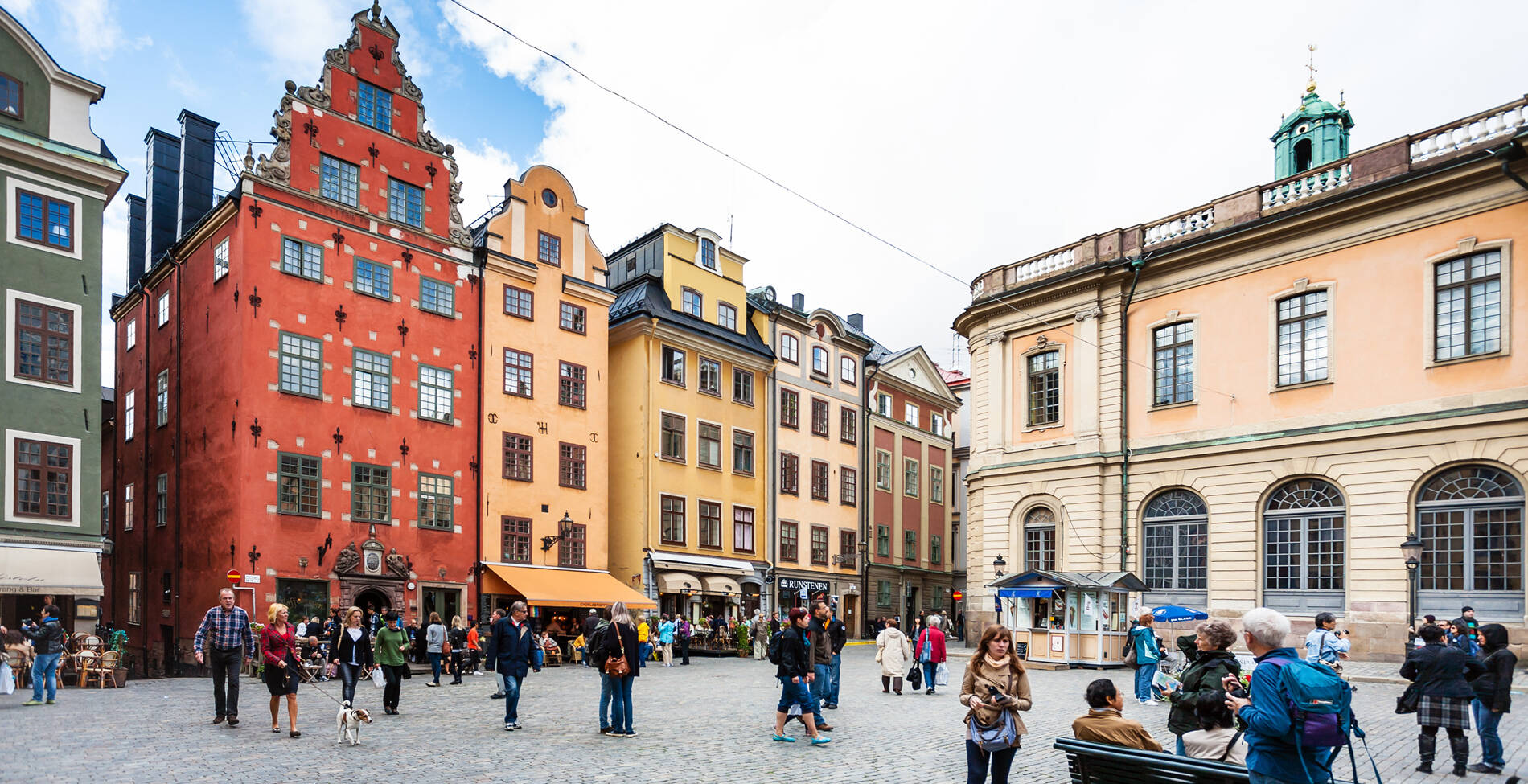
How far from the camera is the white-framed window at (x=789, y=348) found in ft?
140

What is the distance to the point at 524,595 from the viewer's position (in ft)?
100.0

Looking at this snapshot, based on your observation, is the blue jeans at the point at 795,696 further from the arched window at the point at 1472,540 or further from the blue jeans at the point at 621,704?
the arched window at the point at 1472,540

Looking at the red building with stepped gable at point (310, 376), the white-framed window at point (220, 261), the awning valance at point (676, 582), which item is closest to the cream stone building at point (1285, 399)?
the awning valance at point (676, 582)

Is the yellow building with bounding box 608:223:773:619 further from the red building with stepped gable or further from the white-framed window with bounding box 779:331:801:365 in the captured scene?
the red building with stepped gable

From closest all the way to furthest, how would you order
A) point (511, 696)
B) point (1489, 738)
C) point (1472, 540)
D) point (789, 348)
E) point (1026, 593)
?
1. point (1489, 738)
2. point (511, 696)
3. point (1472, 540)
4. point (1026, 593)
5. point (789, 348)

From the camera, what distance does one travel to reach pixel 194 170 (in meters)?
33.0

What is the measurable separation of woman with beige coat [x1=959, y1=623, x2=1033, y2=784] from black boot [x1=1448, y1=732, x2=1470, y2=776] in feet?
19.6

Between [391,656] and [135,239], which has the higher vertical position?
[135,239]

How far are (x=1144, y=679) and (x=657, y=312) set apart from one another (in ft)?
76.5

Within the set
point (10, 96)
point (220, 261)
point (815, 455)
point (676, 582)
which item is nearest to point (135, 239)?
point (220, 261)

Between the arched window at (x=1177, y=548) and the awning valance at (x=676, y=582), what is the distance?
15.0 meters

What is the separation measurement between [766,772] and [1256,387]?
22.9m

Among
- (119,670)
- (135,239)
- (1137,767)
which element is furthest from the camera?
(135,239)

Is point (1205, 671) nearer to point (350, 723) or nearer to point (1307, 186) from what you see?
point (350, 723)
